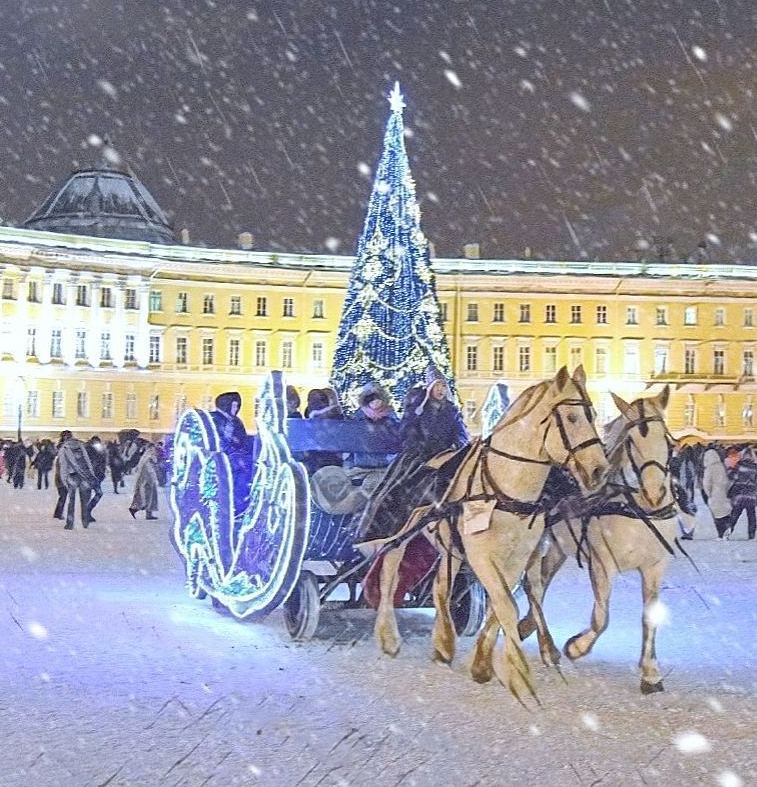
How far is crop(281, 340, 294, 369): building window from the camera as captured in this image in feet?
193

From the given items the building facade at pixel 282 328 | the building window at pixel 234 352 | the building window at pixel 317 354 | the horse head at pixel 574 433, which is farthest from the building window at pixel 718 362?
the horse head at pixel 574 433

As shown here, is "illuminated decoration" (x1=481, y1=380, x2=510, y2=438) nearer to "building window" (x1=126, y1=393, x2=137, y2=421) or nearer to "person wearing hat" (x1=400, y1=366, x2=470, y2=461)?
"person wearing hat" (x1=400, y1=366, x2=470, y2=461)

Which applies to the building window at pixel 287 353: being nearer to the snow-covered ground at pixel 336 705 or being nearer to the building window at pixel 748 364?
the building window at pixel 748 364

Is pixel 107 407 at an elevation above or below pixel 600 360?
below

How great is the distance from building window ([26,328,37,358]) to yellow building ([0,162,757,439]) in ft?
0.19

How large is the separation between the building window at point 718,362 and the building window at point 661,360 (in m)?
2.20

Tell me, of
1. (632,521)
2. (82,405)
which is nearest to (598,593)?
(632,521)

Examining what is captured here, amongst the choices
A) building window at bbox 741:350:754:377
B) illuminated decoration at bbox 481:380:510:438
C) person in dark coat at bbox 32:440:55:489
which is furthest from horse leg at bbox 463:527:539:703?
building window at bbox 741:350:754:377

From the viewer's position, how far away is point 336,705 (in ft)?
19.5

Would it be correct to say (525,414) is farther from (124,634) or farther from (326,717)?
(124,634)

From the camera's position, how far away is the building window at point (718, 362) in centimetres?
6175

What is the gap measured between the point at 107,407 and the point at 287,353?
8.15 metres

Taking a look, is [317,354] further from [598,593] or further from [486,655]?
[486,655]

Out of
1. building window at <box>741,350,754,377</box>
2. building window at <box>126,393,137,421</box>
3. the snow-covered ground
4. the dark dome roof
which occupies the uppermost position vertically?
the dark dome roof
